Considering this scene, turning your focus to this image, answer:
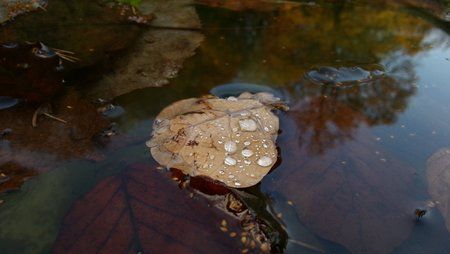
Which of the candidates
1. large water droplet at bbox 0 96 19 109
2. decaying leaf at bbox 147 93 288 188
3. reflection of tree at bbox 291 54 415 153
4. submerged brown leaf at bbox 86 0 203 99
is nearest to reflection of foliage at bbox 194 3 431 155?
reflection of tree at bbox 291 54 415 153

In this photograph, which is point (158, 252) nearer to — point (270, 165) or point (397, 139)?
point (270, 165)

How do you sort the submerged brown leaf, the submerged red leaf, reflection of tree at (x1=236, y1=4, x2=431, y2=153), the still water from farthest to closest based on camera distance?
1. the submerged brown leaf
2. reflection of tree at (x1=236, y1=4, x2=431, y2=153)
3. the still water
4. the submerged red leaf

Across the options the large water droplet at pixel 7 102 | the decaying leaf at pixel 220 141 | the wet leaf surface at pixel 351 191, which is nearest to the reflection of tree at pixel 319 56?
the wet leaf surface at pixel 351 191

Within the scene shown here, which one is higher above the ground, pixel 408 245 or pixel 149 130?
pixel 149 130

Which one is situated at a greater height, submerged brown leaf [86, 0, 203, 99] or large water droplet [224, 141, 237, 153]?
large water droplet [224, 141, 237, 153]

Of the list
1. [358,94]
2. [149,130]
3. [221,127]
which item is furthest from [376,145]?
[149,130]

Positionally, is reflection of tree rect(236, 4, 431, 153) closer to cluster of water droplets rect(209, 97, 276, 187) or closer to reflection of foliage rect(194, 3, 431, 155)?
reflection of foliage rect(194, 3, 431, 155)

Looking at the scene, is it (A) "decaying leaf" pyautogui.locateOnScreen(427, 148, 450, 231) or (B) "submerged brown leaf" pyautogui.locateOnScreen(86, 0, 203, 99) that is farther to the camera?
(B) "submerged brown leaf" pyautogui.locateOnScreen(86, 0, 203, 99)
